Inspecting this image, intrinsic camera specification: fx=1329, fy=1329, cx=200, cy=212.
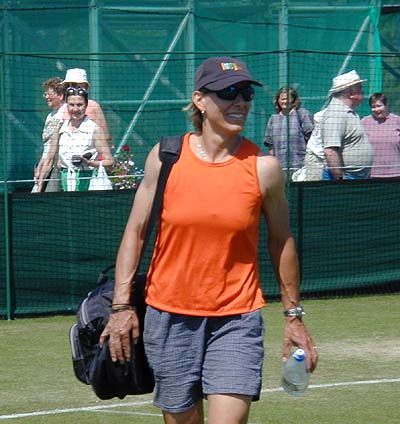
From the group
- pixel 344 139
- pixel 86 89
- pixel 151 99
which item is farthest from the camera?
pixel 151 99

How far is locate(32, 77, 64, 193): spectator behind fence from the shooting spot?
514 inches

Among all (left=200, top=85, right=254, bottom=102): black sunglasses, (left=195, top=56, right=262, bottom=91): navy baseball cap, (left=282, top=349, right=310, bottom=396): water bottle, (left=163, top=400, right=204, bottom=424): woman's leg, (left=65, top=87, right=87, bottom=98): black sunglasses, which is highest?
(left=65, top=87, right=87, bottom=98): black sunglasses

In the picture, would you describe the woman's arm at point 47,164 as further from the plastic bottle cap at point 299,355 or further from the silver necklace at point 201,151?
the plastic bottle cap at point 299,355

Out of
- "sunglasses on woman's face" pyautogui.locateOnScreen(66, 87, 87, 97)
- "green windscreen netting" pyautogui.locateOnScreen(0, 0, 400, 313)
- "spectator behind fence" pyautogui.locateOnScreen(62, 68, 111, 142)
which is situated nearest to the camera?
"green windscreen netting" pyautogui.locateOnScreen(0, 0, 400, 313)

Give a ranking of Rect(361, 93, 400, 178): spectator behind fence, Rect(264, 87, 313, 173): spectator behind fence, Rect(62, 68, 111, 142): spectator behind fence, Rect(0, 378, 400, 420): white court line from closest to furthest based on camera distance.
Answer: Rect(0, 378, 400, 420): white court line
Rect(62, 68, 111, 142): spectator behind fence
Rect(264, 87, 313, 173): spectator behind fence
Rect(361, 93, 400, 178): spectator behind fence

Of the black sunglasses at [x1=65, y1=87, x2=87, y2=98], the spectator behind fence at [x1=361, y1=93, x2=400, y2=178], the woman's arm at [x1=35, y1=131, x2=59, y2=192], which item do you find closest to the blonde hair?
the woman's arm at [x1=35, y1=131, x2=59, y2=192]

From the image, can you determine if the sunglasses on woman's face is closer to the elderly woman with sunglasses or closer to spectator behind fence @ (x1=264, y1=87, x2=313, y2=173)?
spectator behind fence @ (x1=264, y1=87, x2=313, y2=173)

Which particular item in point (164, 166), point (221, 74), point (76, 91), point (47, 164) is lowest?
point (47, 164)

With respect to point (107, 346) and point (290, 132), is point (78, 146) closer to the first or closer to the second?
point (290, 132)

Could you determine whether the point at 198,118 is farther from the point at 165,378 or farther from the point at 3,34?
the point at 3,34

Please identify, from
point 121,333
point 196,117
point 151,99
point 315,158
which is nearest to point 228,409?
point 121,333

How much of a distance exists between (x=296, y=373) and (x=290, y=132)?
27.4ft

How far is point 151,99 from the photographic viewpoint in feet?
64.0

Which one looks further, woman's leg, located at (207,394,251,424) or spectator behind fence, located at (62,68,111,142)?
spectator behind fence, located at (62,68,111,142)
